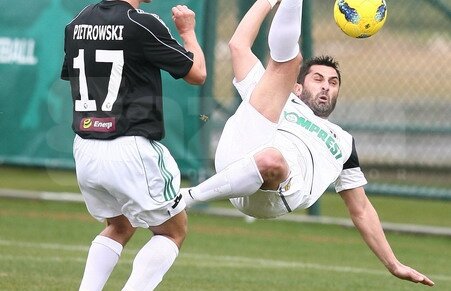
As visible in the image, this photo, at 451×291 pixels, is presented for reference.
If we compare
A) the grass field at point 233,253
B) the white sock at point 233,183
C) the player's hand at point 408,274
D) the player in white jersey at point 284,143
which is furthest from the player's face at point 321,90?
the grass field at point 233,253

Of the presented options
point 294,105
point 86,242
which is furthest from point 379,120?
point 294,105

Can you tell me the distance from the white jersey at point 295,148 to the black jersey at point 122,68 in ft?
2.22

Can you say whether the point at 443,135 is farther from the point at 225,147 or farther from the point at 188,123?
the point at 225,147

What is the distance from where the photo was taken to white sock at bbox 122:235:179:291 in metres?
7.14

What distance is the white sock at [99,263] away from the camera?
741cm

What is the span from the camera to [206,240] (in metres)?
12.0

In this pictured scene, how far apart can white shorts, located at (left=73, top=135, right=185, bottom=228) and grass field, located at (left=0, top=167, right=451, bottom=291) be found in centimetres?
180

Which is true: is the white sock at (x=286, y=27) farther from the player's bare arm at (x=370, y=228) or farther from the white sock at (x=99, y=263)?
the white sock at (x=99, y=263)

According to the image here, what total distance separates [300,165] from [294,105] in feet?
1.68

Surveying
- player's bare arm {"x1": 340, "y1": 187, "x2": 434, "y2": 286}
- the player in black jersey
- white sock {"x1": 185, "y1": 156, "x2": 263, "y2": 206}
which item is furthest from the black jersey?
player's bare arm {"x1": 340, "y1": 187, "x2": 434, "y2": 286}

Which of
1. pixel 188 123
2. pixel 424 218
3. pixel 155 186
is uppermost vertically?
pixel 155 186

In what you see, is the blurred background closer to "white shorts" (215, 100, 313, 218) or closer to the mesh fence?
the mesh fence

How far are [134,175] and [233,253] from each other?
4331mm

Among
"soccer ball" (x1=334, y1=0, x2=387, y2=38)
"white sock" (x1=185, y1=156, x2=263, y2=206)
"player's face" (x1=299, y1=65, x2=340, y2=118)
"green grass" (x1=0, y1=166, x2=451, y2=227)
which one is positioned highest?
"soccer ball" (x1=334, y1=0, x2=387, y2=38)
